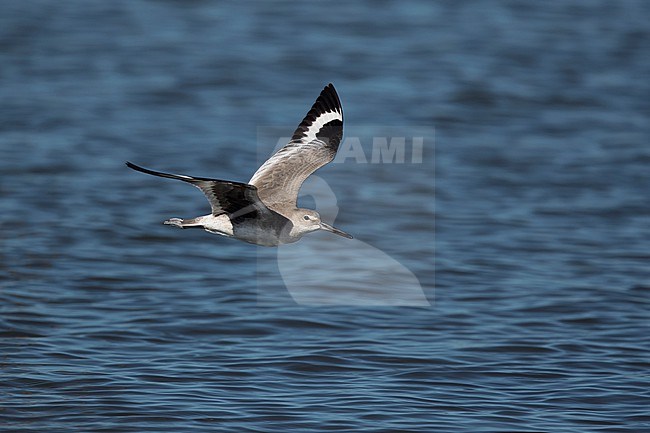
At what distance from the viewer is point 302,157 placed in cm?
888

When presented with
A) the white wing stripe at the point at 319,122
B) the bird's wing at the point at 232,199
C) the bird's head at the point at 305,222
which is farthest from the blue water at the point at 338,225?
the white wing stripe at the point at 319,122

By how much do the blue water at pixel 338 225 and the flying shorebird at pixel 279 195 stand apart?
115 cm

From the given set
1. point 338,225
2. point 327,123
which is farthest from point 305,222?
point 338,225

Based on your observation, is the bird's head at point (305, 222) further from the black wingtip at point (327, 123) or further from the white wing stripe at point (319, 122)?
the white wing stripe at point (319, 122)

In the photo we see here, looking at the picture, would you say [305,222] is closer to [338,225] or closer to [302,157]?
[302,157]

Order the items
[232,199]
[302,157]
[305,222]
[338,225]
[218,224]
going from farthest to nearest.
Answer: [338,225] → [302,157] → [305,222] → [218,224] → [232,199]

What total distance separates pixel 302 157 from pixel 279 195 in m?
0.50

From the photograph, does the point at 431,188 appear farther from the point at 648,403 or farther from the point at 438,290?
the point at 648,403

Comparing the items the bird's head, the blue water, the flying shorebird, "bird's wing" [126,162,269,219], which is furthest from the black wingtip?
the blue water

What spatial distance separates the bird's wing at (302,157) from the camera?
8539mm

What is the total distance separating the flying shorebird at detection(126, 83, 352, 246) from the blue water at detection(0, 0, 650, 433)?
3.76ft

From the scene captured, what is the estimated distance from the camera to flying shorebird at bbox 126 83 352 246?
7773mm

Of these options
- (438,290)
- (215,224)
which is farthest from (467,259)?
(215,224)

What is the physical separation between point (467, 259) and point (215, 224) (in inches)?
175
